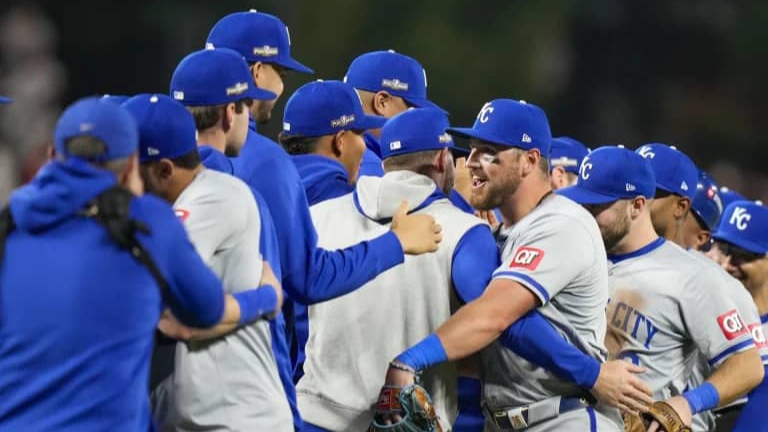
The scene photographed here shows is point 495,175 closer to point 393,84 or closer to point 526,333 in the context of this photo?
point 526,333

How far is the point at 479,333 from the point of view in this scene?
4855 millimetres

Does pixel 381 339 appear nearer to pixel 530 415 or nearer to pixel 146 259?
pixel 530 415

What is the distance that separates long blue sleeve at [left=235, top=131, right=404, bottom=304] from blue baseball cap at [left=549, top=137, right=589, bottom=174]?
2.69 meters

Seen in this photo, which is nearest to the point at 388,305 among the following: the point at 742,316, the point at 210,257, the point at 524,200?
the point at 524,200

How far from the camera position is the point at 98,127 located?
11.9ft

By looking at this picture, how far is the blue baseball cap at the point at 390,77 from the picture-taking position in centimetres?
674

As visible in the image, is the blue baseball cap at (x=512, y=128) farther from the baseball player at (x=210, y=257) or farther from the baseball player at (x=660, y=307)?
the baseball player at (x=210, y=257)

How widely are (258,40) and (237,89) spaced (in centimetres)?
131

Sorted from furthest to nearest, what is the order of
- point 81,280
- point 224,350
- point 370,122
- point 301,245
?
1. point 370,122
2. point 301,245
3. point 224,350
4. point 81,280

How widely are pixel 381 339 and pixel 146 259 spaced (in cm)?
169

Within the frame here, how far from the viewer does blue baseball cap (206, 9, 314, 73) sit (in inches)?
230

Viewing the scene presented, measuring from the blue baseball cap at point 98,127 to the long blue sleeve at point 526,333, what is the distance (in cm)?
172

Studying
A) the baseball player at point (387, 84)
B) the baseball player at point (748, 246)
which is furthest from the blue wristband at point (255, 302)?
the baseball player at point (748, 246)

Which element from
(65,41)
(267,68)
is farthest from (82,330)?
(65,41)
